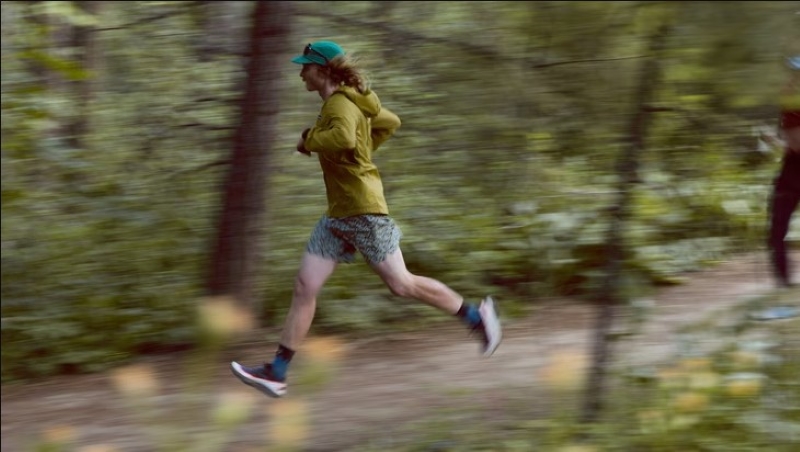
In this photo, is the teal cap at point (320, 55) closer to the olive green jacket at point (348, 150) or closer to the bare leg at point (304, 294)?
the olive green jacket at point (348, 150)

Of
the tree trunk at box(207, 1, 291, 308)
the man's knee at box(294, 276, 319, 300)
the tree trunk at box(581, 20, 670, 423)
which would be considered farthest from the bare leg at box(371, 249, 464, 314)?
the tree trunk at box(207, 1, 291, 308)

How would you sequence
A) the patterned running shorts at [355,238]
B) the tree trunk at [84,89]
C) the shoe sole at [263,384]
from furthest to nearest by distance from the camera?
1. the tree trunk at [84,89]
2. the shoe sole at [263,384]
3. the patterned running shorts at [355,238]

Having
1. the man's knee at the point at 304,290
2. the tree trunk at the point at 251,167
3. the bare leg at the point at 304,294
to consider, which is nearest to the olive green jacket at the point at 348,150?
the bare leg at the point at 304,294

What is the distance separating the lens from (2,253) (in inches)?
343

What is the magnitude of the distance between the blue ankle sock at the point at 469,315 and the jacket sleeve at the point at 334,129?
1321 millimetres

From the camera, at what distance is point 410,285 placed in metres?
5.49

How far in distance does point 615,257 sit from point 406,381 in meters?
1.84

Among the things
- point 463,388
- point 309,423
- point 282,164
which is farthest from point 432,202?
point 309,423

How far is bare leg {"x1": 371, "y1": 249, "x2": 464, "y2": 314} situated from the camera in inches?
213

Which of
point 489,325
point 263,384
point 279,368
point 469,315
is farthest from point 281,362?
point 489,325

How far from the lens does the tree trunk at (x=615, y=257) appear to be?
5.15 meters

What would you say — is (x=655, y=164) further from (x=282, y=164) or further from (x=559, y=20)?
(x=282, y=164)

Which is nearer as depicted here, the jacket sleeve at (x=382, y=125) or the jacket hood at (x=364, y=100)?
the jacket hood at (x=364, y=100)

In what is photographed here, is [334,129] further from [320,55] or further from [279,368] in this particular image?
[279,368]
